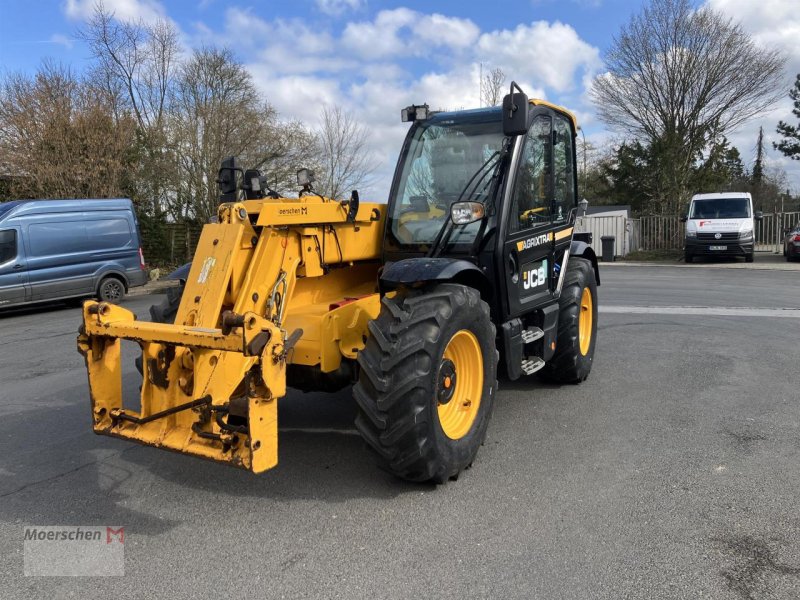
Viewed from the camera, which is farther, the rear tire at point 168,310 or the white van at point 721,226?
the white van at point 721,226

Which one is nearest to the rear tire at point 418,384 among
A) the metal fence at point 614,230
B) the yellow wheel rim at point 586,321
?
the yellow wheel rim at point 586,321

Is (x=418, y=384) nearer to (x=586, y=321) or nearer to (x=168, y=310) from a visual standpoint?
(x=168, y=310)

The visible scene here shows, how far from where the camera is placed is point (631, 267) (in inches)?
837

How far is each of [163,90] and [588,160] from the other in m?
29.9

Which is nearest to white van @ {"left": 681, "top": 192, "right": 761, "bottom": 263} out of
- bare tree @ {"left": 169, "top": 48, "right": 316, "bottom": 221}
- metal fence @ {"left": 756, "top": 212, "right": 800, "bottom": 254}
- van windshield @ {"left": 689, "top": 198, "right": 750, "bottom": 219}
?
van windshield @ {"left": 689, "top": 198, "right": 750, "bottom": 219}

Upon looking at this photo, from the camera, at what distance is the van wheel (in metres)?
13.9

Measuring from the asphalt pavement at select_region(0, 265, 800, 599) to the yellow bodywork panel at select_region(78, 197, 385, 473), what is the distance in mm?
500

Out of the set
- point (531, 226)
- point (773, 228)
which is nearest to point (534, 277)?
point (531, 226)

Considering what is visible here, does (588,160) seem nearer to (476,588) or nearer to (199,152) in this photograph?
(199,152)

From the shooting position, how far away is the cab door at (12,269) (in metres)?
12.4

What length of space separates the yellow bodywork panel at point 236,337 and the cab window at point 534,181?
4.28ft

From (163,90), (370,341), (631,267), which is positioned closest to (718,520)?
(370,341)

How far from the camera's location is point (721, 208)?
20.8 m

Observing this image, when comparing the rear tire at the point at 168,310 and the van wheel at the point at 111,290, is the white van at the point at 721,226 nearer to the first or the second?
the van wheel at the point at 111,290
